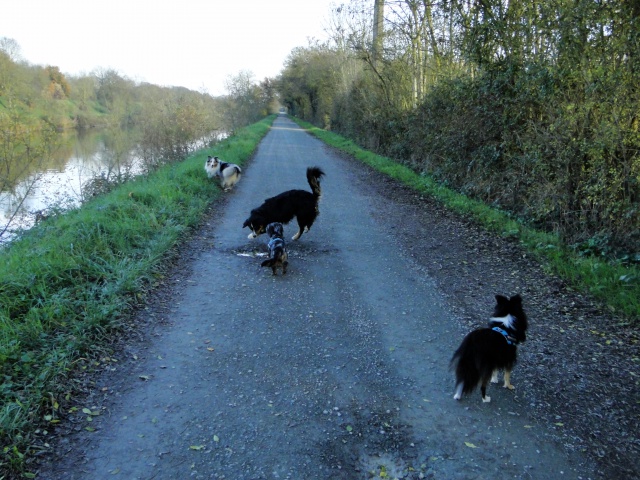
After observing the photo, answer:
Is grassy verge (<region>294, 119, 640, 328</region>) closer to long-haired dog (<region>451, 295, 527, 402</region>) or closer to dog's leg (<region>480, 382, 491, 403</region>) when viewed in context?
long-haired dog (<region>451, 295, 527, 402</region>)

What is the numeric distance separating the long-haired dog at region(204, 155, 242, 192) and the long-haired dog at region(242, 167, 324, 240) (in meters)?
5.73

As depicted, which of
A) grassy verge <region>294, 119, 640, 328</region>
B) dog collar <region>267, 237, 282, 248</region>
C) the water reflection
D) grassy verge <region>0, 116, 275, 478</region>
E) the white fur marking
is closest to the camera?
grassy verge <region>0, 116, 275, 478</region>

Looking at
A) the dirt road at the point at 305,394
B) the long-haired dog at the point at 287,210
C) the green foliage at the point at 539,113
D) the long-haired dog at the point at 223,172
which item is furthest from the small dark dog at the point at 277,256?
the long-haired dog at the point at 223,172

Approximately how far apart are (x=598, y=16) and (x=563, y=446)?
695 centimetres

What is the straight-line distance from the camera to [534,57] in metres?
9.25

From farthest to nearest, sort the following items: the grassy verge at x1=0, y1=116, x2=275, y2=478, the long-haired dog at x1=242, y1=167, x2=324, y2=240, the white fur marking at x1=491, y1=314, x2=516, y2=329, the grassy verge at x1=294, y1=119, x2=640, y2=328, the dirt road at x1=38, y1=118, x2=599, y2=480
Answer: the long-haired dog at x1=242, y1=167, x2=324, y2=240
the grassy verge at x1=294, y1=119, x2=640, y2=328
the white fur marking at x1=491, y1=314, x2=516, y2=329
the grassy verge at x1=0, y1=116, x2=275, y2=478
the dirt road at x1=38, y1=118, x2=599, y2=480

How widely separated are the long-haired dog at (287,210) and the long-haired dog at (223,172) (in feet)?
18.8

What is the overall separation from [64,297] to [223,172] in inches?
352

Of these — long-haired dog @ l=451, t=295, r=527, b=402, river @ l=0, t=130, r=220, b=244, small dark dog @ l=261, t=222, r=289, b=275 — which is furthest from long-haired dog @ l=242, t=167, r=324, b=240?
river @ l=0, t=130, r=220, b=244

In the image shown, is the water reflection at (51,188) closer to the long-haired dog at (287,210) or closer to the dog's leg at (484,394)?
the long-haired dog at (287,210)

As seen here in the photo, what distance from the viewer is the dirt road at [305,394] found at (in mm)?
3186

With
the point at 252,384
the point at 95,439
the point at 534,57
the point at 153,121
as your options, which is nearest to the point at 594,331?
the point at 252,384

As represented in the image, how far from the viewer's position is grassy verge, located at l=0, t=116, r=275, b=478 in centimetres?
362

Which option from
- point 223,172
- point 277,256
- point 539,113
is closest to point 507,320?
point 277,256
